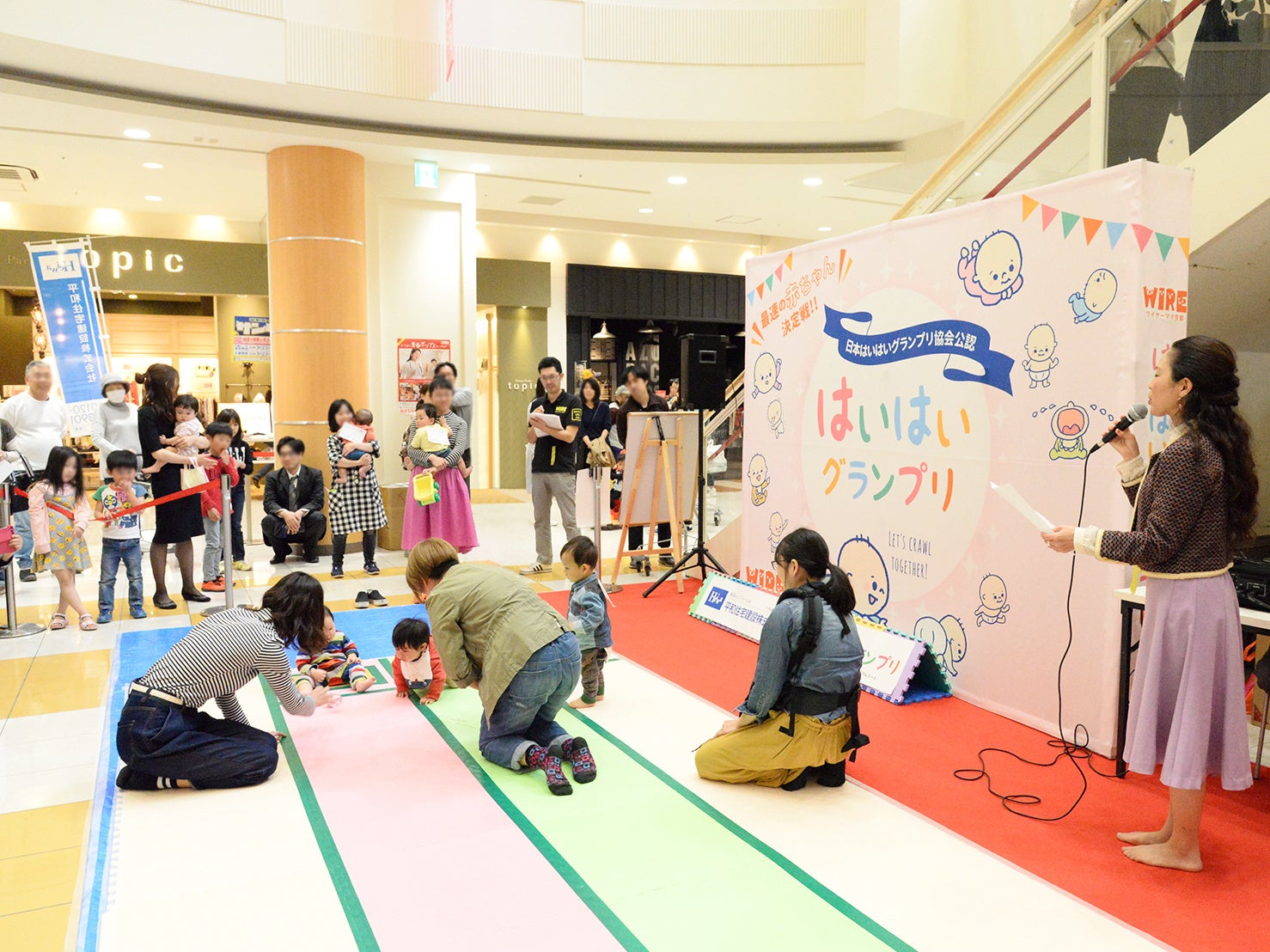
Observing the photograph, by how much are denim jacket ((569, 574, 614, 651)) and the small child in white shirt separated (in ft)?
11.7

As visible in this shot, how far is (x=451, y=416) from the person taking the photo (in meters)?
6.83

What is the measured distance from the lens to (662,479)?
7.17 metres

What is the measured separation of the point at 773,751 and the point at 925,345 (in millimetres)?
2365

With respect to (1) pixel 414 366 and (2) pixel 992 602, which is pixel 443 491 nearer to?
(1) pixel 414 366

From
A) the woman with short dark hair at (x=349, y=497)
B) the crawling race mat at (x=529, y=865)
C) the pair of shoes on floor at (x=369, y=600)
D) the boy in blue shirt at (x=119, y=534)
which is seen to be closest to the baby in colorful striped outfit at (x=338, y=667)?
the crawling race mat at (x=529, y=865)

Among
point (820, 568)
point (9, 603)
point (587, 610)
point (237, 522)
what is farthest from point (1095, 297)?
point (237, 522)

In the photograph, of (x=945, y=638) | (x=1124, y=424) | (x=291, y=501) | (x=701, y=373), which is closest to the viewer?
(x=1124, y=424)

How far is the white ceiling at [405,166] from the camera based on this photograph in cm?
782

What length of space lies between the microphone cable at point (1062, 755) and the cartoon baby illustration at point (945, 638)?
2.02 ft

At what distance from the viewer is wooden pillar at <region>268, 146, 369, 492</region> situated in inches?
328

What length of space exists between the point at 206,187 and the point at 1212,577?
10718 mm

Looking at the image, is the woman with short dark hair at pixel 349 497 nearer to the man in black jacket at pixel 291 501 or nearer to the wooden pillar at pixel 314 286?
the man in black jacket at pixel 291 501

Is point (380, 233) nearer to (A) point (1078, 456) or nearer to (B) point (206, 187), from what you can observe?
(B) point (206, 187)

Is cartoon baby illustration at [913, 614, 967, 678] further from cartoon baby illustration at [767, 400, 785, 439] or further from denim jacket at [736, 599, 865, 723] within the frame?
cartoon baby illustration at [767, 400, 785, 439]
